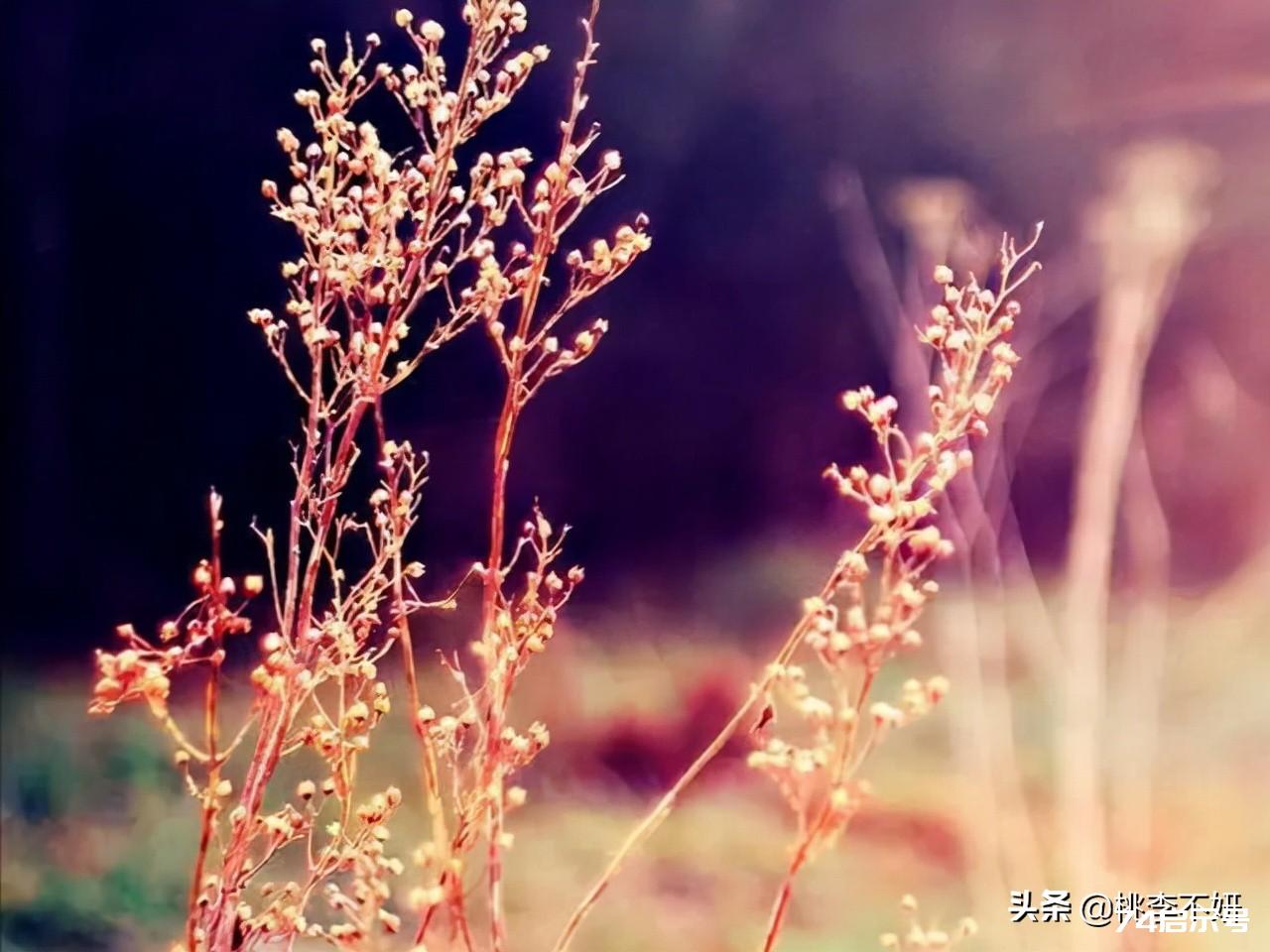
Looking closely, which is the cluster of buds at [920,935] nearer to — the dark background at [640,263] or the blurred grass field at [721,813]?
the blurred grass field at [721,813]

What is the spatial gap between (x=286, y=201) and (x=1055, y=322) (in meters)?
1.11

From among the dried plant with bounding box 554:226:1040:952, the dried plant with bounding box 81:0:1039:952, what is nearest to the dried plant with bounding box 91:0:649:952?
the dried plant with bounding box 81:0:1039:952

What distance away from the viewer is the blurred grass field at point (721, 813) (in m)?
1.38

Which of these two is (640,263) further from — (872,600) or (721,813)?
(721,813)

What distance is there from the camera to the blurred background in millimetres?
1404

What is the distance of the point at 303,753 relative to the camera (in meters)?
1.54

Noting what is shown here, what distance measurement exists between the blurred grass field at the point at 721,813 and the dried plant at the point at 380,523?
9 centimetres

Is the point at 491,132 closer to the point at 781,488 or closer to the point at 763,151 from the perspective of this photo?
the point at 763,151

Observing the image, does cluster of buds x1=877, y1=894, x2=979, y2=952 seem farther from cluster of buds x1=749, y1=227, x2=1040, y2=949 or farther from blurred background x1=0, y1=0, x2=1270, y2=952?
cluster of buds x1=749, y1=227, x2=1040, y2=949

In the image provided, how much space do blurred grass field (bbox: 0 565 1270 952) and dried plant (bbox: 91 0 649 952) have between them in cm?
9

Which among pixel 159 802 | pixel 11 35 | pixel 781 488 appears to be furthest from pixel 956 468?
pixel 11 35

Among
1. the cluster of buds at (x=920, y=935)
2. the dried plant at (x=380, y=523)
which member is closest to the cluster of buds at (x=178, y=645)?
the dried plant at (x=380, y=523)

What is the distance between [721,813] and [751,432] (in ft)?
1.67

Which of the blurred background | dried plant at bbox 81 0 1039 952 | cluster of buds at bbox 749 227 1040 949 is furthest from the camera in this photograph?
the blurred background
